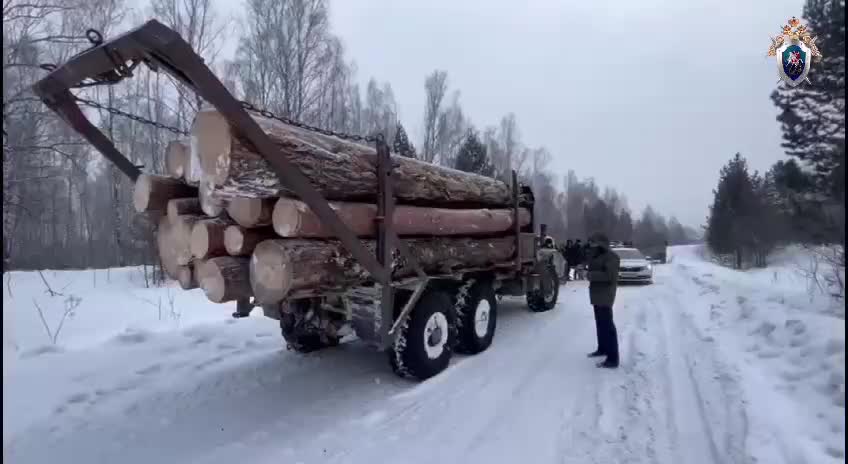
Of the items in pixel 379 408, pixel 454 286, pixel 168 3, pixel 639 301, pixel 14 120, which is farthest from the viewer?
pixel 168 3

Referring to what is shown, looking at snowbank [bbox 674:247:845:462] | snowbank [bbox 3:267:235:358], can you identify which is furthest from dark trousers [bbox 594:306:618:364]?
snowbank [bbox 3:267:235:358]

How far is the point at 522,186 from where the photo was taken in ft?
27.1

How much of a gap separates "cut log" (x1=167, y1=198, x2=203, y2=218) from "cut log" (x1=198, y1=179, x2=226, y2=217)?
1.32 feet

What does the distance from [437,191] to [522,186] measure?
3.06 meters

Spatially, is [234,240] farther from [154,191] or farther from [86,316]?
[86,316]

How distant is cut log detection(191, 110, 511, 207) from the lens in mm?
3455

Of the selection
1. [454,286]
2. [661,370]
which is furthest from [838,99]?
[454,286]

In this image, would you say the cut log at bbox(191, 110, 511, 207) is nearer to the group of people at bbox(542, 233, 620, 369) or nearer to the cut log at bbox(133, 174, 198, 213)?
the cut log at bbox(133, 174, 198, 213)

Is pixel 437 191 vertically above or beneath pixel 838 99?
beneath

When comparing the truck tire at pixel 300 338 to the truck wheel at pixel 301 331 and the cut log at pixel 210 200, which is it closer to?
the truck wheel at pixel 301 331

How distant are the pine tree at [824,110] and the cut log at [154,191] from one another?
5.66 meters

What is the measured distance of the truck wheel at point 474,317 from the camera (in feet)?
19.4

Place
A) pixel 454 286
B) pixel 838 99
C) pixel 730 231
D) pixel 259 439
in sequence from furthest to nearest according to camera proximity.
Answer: pixel 730 231
pixel 454 286
pixel 838 99
pixel 259 439

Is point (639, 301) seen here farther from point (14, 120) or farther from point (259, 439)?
point (14, 120)
